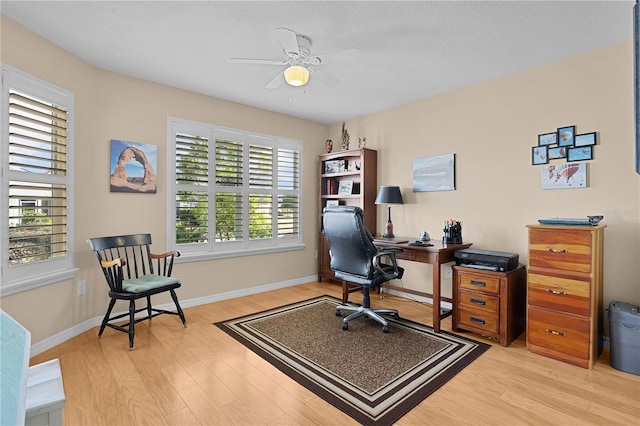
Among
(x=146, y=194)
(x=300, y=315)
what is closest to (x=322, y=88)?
(x=146, y=194)

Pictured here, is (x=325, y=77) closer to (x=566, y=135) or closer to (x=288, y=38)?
(x=288, y=38)

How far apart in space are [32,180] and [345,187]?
11.2ft

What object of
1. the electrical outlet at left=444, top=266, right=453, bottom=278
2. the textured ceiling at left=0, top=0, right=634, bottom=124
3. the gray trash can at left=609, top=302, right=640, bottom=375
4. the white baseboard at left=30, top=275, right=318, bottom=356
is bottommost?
the white baseboard at left=30, top=275, right=318, bottom=356

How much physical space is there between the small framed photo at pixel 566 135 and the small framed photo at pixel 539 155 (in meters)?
0.14

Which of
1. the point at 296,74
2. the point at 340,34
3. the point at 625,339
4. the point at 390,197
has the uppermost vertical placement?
the point at 340,34

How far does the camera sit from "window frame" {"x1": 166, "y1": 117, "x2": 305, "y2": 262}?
11.9 ft

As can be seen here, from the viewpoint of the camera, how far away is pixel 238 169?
13.6 feet

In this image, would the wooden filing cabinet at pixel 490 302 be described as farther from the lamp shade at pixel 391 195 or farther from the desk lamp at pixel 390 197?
the lamp shade at pixel 391 195

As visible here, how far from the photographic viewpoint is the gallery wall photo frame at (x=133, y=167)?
324 cm

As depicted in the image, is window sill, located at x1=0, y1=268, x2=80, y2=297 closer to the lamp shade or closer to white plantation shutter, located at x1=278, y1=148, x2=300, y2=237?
white plantation shutter, located at x1=278, y1=148, x2=300, y2=237

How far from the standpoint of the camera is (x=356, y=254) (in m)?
3.02

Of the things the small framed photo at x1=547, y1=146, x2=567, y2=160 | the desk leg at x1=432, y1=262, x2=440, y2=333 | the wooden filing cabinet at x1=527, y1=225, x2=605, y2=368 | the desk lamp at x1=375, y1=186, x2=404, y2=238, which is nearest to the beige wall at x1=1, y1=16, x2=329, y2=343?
the desk lamp at x1=375, y1=186, x2=404, y2=238


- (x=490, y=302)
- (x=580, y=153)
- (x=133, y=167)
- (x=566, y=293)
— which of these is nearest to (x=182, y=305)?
(x=133, y=167)

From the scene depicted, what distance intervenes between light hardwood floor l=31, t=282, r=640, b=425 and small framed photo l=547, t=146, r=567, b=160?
66.0 inches
